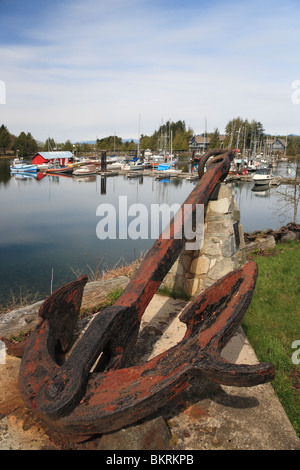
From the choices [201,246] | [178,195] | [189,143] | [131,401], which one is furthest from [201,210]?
[189,143]

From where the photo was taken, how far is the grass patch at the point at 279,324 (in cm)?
288

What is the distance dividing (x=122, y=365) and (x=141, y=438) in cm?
47

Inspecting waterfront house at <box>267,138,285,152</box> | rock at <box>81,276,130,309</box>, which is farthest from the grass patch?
waterfront house at <box>267,138,285,152</box>

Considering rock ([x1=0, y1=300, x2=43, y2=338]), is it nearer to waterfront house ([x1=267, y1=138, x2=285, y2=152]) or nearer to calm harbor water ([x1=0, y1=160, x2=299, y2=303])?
calm harbor water ([x1=0, y1=160, x2=299, y2=303])

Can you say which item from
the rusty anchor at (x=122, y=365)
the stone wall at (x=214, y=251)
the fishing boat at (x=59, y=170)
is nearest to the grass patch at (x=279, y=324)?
the stone wall at (x=214, y=251)

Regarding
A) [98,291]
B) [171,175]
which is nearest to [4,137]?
[171,175]

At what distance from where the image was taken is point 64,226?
56.4 ft

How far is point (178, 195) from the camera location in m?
30.4

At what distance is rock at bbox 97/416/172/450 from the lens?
200 centimetres

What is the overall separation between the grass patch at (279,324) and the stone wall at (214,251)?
709 millimetres

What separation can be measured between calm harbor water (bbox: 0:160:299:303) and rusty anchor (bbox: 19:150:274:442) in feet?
20.5

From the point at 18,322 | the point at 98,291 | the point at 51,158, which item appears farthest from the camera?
the point at 51,158

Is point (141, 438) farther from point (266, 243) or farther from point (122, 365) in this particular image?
point (266, 243)

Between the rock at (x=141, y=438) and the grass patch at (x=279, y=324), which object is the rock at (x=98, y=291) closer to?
the grass patch at (x=279, y=324)
